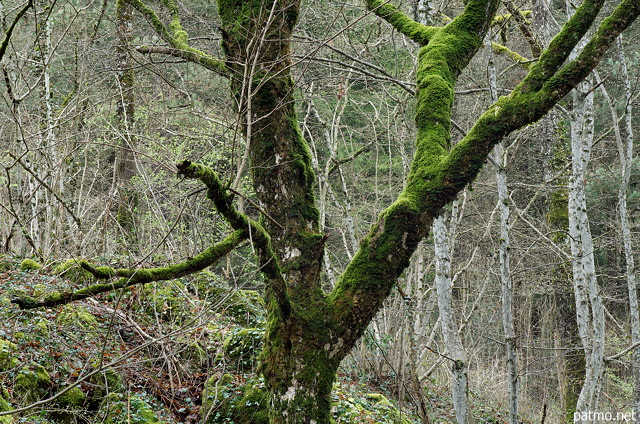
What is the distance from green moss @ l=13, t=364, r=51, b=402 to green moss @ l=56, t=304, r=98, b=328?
3.35ft

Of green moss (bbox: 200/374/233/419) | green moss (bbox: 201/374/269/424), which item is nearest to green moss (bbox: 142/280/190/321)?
green moss (bbox: 200/374/233/419)

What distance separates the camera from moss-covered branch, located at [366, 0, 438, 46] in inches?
165

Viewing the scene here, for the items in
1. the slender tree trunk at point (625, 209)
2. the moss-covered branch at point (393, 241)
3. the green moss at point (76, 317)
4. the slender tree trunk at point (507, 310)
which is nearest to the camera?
the moss-covered branch at point (393, 241)

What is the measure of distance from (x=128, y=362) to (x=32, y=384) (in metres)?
0.77

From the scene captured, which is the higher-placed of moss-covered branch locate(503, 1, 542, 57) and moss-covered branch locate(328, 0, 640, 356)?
moss-covered branch locate(503, 1, 542, 57)

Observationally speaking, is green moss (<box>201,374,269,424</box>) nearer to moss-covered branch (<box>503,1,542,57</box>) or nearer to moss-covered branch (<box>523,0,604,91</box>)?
moss-covered branch (<box>523,0,604,91</box>)

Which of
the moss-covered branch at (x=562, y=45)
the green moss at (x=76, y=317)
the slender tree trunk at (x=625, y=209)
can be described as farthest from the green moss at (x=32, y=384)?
the slender tree trunk at (x=625, y=209)

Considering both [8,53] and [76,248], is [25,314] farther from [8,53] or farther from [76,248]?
[8,53]

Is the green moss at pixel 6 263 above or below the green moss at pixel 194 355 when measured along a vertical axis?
above

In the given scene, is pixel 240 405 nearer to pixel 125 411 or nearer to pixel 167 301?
pixel 125 411

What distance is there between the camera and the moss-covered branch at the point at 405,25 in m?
4.20

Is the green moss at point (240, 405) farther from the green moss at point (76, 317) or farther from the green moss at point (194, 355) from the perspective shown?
the green moss at point (76, 317)

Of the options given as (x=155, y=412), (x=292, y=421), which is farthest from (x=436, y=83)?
(x=155, y=412)

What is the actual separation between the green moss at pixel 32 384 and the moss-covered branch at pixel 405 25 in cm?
412
